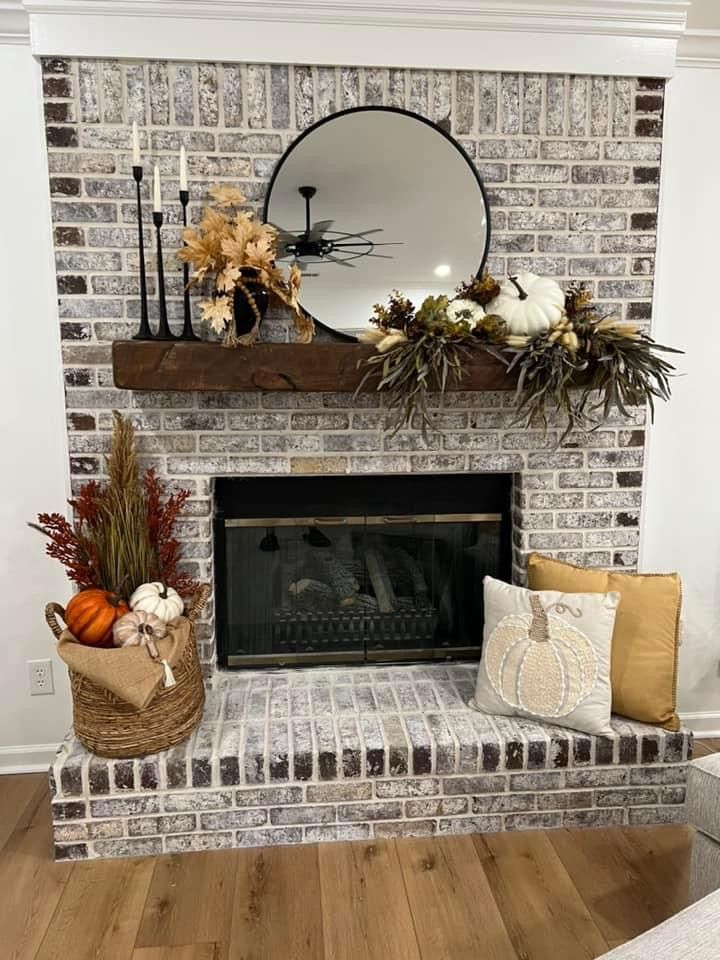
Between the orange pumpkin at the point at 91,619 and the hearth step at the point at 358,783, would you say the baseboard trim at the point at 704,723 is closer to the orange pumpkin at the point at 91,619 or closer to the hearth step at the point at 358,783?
the hearth step at the point at 358,783

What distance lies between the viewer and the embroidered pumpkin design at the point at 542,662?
235 centimetres

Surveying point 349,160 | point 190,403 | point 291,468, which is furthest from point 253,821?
point 349,160

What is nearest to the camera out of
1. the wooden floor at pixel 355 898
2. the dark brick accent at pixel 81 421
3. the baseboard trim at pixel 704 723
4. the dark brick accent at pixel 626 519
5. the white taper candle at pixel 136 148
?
the wooden floor at pixel 355 898

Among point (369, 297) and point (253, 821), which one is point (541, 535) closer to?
point (369, 297)

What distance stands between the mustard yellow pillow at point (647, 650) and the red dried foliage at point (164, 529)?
4.38 ft

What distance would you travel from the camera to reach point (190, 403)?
2.54 m

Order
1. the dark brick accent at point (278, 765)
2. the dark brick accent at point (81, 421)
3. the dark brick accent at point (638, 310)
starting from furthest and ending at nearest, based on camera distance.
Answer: the dark brick accent at point (638, 310) → the dark brick accent at point (81, 421) → the dark brick accent at point (278, 765)

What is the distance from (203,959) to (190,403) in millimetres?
1539

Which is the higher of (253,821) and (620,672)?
(620,672)

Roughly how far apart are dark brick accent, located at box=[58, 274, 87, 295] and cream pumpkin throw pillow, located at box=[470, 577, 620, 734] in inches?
64.5

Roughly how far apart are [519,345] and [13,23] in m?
1.77

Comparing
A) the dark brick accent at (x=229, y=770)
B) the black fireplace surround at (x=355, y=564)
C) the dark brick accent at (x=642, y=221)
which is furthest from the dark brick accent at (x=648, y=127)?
the dark brick accent at (x=229, y=770)

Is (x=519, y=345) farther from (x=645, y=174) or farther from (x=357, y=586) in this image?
(x=357, y=586)

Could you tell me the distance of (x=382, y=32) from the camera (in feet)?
7.86
